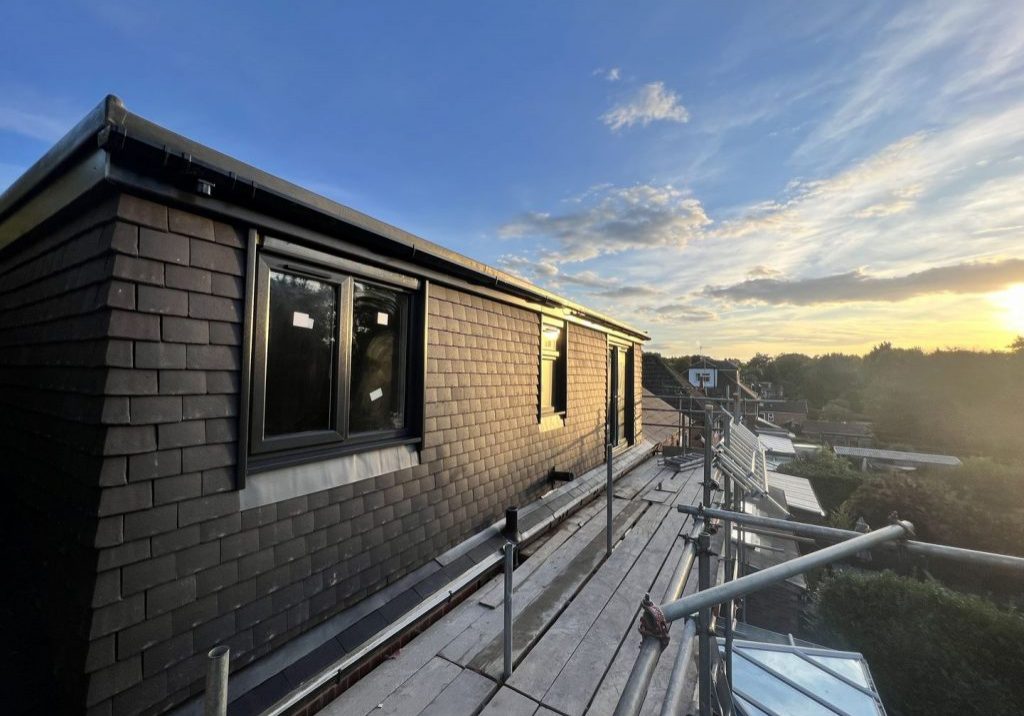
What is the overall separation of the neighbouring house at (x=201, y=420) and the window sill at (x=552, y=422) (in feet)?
7.50

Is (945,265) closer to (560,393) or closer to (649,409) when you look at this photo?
(649,409)

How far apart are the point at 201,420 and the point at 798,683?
567cm

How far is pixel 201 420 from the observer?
6.95ft

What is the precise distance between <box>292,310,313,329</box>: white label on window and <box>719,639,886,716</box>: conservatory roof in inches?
161

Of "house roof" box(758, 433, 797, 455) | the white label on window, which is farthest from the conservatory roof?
"house roof" box(758, 433, 797, 455)

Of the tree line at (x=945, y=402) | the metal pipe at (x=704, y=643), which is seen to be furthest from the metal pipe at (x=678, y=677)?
the tree line at (x=945, y=402)

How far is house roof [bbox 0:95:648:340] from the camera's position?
6.05 ft

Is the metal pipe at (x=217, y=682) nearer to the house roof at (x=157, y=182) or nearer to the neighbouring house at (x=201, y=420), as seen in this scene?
the neighbouring house at (x=201, y=420)

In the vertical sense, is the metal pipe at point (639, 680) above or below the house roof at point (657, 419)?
above

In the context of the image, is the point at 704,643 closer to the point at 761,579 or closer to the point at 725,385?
the point at 761,579

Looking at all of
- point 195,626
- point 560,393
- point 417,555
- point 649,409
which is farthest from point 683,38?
point 649,409

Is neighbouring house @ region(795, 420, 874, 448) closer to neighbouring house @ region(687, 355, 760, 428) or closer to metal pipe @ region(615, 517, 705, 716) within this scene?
neighbouring house @ region(687, 355, 760, 428)

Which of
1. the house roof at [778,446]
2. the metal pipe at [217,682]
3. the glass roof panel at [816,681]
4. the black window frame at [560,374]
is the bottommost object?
the house roof at [778,446]

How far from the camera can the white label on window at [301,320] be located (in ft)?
8.65
